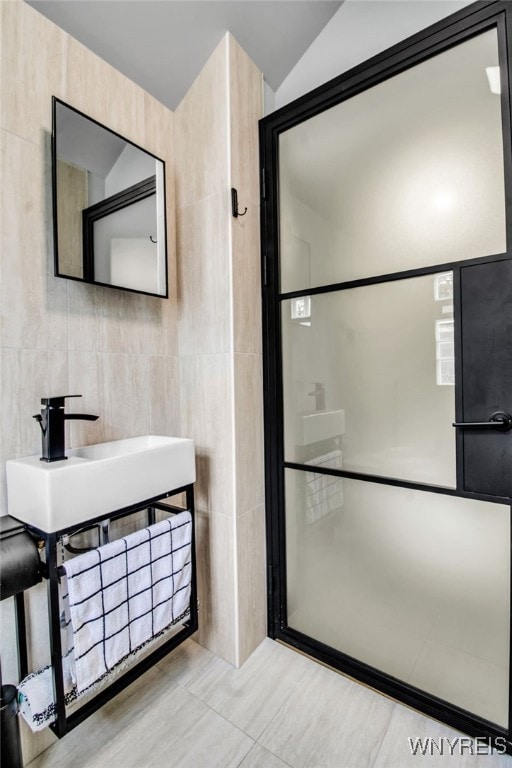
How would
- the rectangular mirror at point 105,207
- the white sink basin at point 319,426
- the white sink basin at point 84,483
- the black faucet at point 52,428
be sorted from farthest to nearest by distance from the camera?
the white sink basin at point 319,426, the rectangular mirror at point 105,207, the black faucet at point 52,428, the white sink basin at point 84,483

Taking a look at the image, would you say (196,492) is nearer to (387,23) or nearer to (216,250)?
(216,250)

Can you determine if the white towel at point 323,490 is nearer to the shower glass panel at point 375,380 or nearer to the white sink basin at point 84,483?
the shower glass panel at point 375,380

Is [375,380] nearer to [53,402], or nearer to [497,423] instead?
[497,423]

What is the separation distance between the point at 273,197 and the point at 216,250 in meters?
0.36

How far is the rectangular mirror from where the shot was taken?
1.18m

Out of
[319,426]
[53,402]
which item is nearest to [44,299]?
[53,402]

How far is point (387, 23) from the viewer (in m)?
1.37

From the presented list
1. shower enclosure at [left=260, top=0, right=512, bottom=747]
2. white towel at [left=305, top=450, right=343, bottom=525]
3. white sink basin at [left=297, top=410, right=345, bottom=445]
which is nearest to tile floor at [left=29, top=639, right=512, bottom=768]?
shower enclosure at [left=260, top=0, right=512, bottom=747]

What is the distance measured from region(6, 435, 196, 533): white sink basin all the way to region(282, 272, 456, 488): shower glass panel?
1.84 feet

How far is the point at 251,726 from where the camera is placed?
1234mm

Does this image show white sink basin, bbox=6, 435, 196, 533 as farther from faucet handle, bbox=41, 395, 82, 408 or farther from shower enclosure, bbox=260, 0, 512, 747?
shower enclosure, bbox=260, 0, 512, 747

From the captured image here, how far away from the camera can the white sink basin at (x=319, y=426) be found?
143cm

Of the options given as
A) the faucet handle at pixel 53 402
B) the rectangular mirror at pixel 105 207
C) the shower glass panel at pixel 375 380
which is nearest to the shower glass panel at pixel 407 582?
the shower glass panel at pixel 375 380

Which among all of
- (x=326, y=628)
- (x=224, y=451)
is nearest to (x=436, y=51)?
(x=224, y=451)
